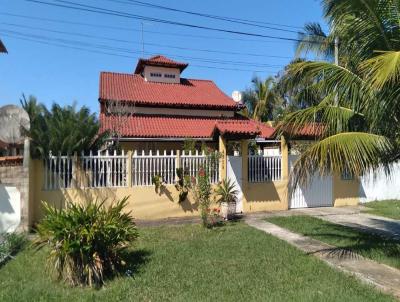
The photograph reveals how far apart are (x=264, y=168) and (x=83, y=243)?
8018 mm

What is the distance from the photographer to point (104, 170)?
11070mm

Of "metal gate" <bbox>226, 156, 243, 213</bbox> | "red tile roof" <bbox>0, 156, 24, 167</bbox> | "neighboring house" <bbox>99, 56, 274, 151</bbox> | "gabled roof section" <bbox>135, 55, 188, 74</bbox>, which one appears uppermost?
"gabled roof section" <bbox>135, 55, 188, 74</bbox>

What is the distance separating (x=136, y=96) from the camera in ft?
60.9

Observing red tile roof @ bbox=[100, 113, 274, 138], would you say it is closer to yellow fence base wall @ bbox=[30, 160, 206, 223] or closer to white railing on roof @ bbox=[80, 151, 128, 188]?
white railing on roof @ bbox=[80, 151, 128, 188]

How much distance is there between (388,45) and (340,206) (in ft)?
29.1

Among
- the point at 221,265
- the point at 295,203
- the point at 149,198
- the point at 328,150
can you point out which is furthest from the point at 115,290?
the point at 295,203

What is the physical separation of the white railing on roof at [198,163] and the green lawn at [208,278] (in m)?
3.84

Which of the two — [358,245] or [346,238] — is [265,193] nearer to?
[346,238]

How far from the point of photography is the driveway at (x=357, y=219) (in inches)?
402

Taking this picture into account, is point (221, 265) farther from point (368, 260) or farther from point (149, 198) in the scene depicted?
point (149, 198)

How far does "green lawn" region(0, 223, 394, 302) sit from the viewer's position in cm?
541

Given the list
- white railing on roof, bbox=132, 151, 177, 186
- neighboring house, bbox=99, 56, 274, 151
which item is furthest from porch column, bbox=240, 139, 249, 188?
white railing on roof, bbox=132, 151, 177, 186

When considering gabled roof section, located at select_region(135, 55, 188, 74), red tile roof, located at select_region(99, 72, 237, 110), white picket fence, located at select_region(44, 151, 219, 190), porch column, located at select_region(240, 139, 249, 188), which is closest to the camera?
white picket fence, located at select_region(44, 151, 219, 190)

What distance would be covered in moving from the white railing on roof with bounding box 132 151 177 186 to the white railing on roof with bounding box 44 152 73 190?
5.87 feet
